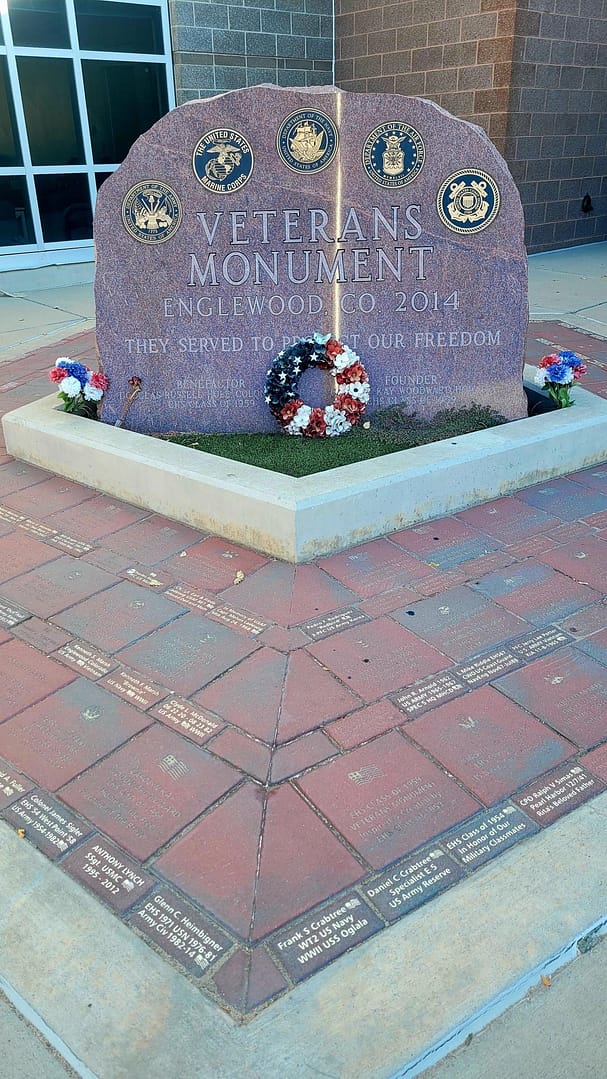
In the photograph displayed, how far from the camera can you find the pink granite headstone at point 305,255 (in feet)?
13.5

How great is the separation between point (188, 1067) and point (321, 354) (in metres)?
3.47

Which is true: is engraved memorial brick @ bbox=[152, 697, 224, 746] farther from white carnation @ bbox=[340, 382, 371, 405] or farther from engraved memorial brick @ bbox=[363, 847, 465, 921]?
white carnation @ bbox=[340, 382, 371, 405]

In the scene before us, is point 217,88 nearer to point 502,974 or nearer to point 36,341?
point 36,341

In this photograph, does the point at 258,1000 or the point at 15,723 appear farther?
the point at 15,723

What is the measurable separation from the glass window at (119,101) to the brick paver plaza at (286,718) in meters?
8.11

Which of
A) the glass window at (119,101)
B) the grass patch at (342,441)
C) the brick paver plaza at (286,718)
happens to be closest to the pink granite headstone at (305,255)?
the grass patch at (342,441)

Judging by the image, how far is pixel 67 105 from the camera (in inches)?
381

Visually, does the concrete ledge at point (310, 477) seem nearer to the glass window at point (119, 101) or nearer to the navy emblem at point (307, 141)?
the navy emblem at point (307, 141)

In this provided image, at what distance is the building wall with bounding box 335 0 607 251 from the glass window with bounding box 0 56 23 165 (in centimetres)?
441

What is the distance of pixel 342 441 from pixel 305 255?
1011 millimetres

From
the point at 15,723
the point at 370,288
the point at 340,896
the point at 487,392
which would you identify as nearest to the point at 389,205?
the point at 370,288

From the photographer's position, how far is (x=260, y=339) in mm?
4418

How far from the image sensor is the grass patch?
408cm

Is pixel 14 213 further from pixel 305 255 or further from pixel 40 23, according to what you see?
pixel 305 255
